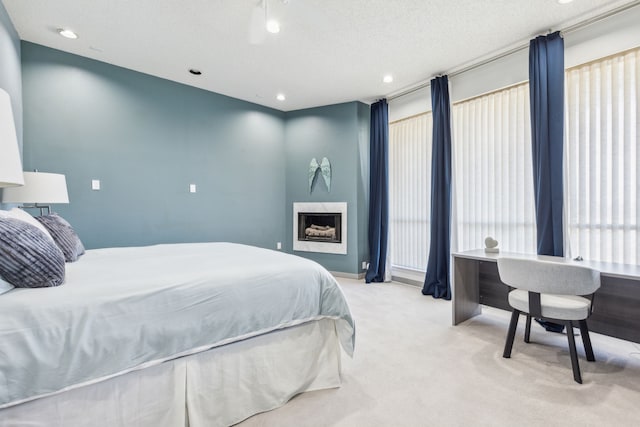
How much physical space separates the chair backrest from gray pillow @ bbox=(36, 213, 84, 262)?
299 centimetres

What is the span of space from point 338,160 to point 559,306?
3430mm

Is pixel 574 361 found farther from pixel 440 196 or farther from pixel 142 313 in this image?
pixel 142 313

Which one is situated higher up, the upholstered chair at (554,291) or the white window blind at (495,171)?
the white window blind at (495,171)

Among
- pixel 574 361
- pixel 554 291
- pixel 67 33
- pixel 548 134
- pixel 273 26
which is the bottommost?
pixel 574 361

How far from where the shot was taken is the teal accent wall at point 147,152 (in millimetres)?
3131

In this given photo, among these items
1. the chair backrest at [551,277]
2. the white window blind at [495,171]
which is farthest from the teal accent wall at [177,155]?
the chair backrest at [551,277]

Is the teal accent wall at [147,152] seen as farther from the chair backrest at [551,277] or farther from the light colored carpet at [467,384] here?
the chair backrest at [551,277]

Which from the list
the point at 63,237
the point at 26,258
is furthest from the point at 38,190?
the point at 26,258

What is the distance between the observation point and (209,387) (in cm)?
142

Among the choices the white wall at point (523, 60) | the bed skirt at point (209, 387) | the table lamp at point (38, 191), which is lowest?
the bed skirt at point (209, 387)

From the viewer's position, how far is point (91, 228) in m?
3.33

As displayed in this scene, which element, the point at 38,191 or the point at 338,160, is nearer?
the point at 38,191

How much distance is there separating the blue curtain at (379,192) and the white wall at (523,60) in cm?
26

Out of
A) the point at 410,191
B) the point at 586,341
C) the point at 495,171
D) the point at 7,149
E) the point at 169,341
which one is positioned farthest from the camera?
the point at 410,191
